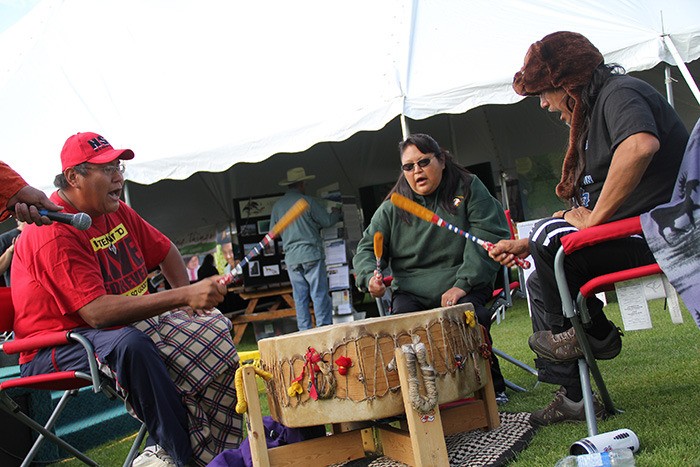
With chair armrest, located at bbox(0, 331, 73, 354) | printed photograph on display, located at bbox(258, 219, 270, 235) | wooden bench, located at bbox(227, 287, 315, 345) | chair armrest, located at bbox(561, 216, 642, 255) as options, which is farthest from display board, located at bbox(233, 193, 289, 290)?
chair armrest, located at bbox(561, 216, 642, 255)

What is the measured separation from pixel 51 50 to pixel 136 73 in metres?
1.21

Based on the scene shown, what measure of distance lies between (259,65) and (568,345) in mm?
6085

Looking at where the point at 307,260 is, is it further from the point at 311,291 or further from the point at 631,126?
the point at 631,126

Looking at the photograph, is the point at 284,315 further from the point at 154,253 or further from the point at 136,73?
the point at 154,253

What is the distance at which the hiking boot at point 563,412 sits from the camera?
9.52 ft

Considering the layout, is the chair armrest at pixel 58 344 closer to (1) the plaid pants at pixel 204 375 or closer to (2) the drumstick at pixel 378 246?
(1) the plaid pants at pixel 204 375

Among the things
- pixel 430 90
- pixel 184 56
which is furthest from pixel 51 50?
pixel 430 90

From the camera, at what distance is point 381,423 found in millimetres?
2988

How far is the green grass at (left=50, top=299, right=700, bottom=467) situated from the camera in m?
2.44

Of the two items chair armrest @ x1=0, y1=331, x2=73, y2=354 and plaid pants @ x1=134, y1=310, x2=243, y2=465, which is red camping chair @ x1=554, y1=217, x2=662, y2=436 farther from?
chair armrest @ x1=0, y1=331, x2=73, y2=354

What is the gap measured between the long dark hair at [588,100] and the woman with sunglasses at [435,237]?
39.2 inches

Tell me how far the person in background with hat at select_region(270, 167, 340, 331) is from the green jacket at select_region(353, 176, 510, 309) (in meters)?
4.00

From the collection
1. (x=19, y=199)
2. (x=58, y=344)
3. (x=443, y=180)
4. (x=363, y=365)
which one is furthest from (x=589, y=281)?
(x=58, y=344)

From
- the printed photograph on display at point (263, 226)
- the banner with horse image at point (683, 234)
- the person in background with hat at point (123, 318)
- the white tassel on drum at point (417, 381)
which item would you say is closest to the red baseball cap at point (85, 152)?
the person in background with hat at point (123, 318)
